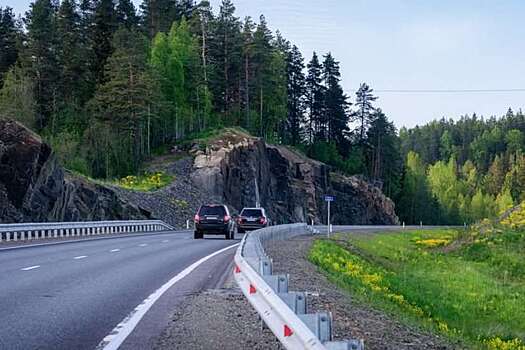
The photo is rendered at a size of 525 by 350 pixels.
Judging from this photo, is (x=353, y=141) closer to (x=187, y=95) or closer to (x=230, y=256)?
(x=187, y=95)

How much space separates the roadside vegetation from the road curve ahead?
4329 millimetres

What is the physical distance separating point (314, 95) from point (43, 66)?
4785cm

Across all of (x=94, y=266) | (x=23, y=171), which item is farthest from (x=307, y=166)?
(x=94, y=266)

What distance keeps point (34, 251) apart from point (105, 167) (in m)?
45.6

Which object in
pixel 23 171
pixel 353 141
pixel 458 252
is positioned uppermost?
pixel 353 141

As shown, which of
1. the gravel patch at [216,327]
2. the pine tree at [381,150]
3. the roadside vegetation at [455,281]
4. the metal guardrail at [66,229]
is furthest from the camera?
the pine tree at [381,150]

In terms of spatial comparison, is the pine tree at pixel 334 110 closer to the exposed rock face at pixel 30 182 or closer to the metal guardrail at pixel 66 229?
the metal guardrail at pixel 66 229

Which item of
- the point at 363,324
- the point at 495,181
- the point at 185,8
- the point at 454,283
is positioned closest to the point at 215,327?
the point at 363,324

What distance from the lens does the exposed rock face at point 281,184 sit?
247 feet

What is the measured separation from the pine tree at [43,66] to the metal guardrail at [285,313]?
227 feet

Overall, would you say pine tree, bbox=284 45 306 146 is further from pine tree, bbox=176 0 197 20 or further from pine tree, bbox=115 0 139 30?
pine tree, bbox=115 0 139 30

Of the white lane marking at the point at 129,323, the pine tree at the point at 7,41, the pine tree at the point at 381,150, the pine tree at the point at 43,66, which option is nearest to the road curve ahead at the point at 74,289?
the white lane marking at the point at 129,323

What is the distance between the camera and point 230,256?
25.8m

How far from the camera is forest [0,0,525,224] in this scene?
73.1 meters
